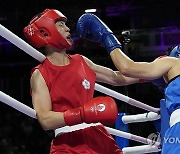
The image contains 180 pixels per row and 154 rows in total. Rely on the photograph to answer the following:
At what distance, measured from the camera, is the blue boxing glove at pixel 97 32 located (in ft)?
6.05

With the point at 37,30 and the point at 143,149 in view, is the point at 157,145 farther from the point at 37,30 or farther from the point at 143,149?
the point at 37,30

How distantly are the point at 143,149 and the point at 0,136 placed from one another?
4380 mm

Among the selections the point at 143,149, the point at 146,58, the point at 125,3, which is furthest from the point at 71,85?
the point at 125,3

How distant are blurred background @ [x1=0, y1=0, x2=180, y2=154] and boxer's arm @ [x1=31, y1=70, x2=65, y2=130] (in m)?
3.23

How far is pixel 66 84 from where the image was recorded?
1.73 m

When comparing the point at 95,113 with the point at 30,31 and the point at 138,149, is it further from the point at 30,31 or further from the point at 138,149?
the point at 138,149

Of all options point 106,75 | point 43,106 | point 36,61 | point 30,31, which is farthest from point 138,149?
point 36,61

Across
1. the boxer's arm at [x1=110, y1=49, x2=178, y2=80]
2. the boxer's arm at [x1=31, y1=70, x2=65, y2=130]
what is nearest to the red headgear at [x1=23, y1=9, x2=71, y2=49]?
the boxer's arm at [x1=31, y1=70, x2=65, y2=130]

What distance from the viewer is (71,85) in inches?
68.4

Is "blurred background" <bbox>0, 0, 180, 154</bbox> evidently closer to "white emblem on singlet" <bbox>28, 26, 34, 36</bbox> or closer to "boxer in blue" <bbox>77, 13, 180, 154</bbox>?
"boxer in blue" <bbox>77, 13, 180, 154</bbox>

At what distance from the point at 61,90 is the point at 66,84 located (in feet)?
0.12

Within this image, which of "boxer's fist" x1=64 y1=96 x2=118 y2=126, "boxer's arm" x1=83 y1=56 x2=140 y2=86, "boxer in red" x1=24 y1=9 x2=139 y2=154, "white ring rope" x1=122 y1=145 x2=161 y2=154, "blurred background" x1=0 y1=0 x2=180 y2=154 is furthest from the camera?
"blurred background" x1=0 y1=0 x2=180 y2=154

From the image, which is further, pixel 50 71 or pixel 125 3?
pixel 125 3

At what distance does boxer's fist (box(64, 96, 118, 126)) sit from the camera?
4.98 feet
